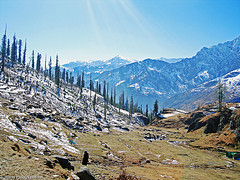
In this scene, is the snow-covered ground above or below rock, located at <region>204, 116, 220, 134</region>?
above

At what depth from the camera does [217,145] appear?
5772 centimetres

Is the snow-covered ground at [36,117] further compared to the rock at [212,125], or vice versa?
the rock at [212,125]

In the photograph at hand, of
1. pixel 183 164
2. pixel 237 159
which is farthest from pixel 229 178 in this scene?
pixel 237 159

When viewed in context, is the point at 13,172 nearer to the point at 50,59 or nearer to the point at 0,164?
the point at 0,164

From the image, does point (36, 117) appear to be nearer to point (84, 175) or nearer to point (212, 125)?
point (84, 175)

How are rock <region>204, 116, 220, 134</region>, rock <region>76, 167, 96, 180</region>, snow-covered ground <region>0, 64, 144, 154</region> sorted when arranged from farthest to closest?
1. rock <region>204, 116, 220, 134</region>
2. snow-covered ground <region>0, 64, 144, 154</region>
3. rock <region>76, 167, 96, 180</region>

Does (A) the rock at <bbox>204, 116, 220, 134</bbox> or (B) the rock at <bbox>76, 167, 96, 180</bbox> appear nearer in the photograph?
(B) the rock at <bbox>76, 167, 96, 180</bbox>

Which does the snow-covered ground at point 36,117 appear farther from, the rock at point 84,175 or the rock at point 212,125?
the rock at point 212,125

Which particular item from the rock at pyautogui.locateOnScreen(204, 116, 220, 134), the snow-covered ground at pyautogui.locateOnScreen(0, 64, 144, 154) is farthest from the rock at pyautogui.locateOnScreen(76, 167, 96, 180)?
the rock at pyautogui.locateOnScreen(204, 116, 220, 134)

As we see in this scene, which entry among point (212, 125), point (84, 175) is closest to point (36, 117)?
point (84, 175)

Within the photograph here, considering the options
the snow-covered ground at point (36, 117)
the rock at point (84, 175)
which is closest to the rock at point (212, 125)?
the snow-covered ground at point (36, 117)

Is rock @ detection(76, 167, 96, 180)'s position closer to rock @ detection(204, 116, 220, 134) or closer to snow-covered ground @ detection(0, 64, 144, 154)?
snow-covered ground @ detection(0, 64, 144, 154)

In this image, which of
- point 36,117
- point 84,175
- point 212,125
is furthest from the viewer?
point 212,125

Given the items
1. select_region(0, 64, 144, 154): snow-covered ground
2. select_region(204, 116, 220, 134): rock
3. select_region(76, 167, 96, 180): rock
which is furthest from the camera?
select_region(204, 116, 220, 134): rock
